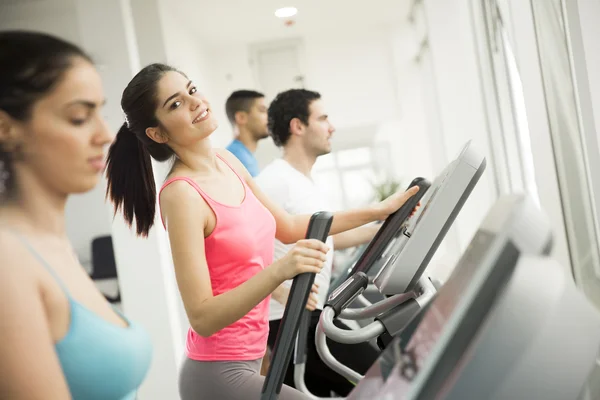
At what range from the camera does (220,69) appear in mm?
7648

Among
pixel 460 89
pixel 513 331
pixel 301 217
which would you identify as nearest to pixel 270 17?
pixel 460 89

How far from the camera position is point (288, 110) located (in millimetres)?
2615

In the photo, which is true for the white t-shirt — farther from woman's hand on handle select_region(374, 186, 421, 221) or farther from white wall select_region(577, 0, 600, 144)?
white wall select_region(577, 0, 600, 144)

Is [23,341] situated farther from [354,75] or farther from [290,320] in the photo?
[354,75]

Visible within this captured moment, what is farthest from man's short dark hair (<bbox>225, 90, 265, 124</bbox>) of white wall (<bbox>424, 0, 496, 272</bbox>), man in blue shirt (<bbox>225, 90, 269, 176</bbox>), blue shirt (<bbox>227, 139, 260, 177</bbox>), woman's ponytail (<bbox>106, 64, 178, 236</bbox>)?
woman's ponytail (<bbox>106, 64, 178, 236</bbox>)

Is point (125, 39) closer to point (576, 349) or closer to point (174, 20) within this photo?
point (174, 20)

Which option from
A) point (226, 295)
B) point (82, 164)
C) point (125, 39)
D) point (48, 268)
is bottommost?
point (226, 295)

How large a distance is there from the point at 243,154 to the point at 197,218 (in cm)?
193

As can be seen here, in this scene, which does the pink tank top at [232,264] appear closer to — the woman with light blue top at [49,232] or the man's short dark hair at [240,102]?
the woman with light blue top at [49,232]

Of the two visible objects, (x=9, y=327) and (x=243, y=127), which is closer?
(x=9, y=327)

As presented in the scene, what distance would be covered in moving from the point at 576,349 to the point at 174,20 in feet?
18.7

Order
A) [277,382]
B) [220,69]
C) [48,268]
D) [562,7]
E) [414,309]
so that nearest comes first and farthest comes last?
[48,268]
[277,382]
[414,309]
[562,7]
[220,69]

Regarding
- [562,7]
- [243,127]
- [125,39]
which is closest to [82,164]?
[562,7]

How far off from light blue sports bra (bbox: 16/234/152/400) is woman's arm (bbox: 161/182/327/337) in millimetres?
359
